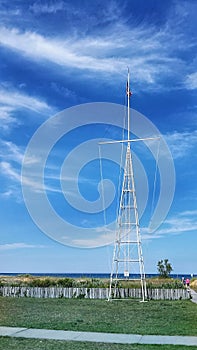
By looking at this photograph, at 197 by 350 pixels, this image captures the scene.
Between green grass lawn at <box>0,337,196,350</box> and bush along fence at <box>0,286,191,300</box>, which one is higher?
bush along fence at <box>0,286,191,300</box>

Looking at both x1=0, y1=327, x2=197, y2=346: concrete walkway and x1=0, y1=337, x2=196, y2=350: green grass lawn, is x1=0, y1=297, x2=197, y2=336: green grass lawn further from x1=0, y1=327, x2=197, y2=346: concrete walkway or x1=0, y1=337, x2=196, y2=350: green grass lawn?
x1=0, y1=337, x2=196, y2=350: green grass lawn

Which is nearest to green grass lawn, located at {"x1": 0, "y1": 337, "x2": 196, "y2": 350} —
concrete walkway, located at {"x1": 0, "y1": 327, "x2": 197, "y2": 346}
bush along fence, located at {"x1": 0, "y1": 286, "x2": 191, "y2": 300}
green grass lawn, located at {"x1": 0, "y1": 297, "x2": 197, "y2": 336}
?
concrete walkway, located at {"x1": 0, "y1": 327, "x2": 197, "y2": 346}

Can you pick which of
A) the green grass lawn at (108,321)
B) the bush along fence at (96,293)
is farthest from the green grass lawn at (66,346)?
the bush along fence at (96,293)

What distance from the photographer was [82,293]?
28.1 meters

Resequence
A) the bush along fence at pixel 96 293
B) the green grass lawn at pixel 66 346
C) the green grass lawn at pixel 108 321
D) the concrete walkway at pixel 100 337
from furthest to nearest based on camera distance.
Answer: the bush along fence at pixel 96 293
the green grass lawn at pixel 108 321
the concrete walkway at pixel 100 337
the green grass lawn at pixel 66 346

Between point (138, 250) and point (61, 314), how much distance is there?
842cm

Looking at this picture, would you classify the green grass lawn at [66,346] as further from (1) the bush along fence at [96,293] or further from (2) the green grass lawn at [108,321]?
(1) the bush along fence at [96,293]

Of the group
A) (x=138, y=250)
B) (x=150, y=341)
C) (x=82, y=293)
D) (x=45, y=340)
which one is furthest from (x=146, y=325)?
(x=82, y=293)

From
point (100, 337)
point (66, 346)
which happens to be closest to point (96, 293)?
point (100, 337)

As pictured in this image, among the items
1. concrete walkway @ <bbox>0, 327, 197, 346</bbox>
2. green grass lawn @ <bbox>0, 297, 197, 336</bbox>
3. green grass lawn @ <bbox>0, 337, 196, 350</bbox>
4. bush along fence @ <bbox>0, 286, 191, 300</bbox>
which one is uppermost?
bush along fence @ <bbox>0, 286, 191, 300</bbox>

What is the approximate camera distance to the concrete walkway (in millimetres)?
11133

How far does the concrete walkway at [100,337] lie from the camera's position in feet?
36.5

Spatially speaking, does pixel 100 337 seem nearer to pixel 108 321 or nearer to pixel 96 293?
pixel 108 321

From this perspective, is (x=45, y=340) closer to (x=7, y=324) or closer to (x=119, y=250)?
(x=7, y=324)
